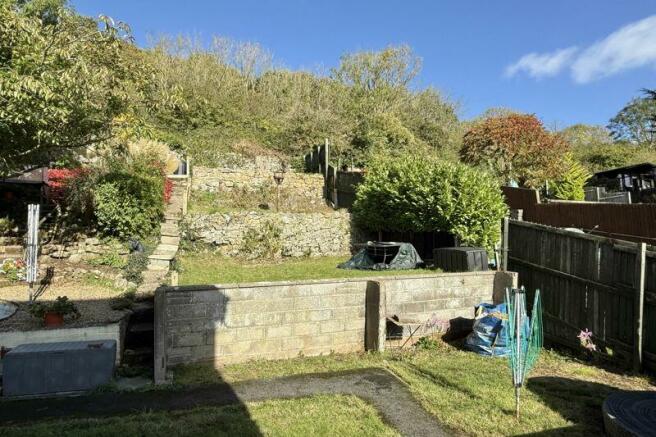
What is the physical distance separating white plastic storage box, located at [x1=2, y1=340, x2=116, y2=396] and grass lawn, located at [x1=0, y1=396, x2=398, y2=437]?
1.15 m

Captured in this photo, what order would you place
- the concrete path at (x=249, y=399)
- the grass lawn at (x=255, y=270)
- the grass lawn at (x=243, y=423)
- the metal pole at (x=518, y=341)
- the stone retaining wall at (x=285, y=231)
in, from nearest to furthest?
the grass lawn at (x=243, y=423)
the metal pole at (x=518, y=341)
the concrete path at (x=249, y=399)
the grass lawn at (x=255, y=270)
the stone retaining wall at (x=285, y=231)

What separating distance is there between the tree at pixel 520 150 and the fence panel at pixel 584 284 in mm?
9515

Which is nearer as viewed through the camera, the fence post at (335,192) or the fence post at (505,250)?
the fence post at (505,250)

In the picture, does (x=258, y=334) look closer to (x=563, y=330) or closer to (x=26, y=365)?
(x=26, y=365)

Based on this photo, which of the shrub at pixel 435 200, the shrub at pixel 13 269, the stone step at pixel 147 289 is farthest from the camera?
the shrub at pixel 435 200

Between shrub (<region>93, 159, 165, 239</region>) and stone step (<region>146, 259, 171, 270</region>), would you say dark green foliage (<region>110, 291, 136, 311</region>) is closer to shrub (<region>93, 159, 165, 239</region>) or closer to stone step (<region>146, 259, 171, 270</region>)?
stone step (<region>146, 259, 171, 270</region>)

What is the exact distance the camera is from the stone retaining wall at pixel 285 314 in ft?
21.3

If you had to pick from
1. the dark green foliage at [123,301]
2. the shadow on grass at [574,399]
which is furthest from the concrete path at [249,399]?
the dark green foliage at [123,301]

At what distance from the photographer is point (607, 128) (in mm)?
42469

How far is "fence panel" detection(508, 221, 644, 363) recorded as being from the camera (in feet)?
21.1

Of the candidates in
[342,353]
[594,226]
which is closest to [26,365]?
[342,353]

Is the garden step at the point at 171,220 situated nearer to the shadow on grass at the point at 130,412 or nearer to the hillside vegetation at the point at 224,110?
the hillside vegetation at the point at 224,110

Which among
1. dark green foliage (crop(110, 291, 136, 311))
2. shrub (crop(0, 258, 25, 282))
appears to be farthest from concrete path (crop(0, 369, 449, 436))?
shrub (crop(0, 258, 25, 282))

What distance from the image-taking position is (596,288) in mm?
7023
